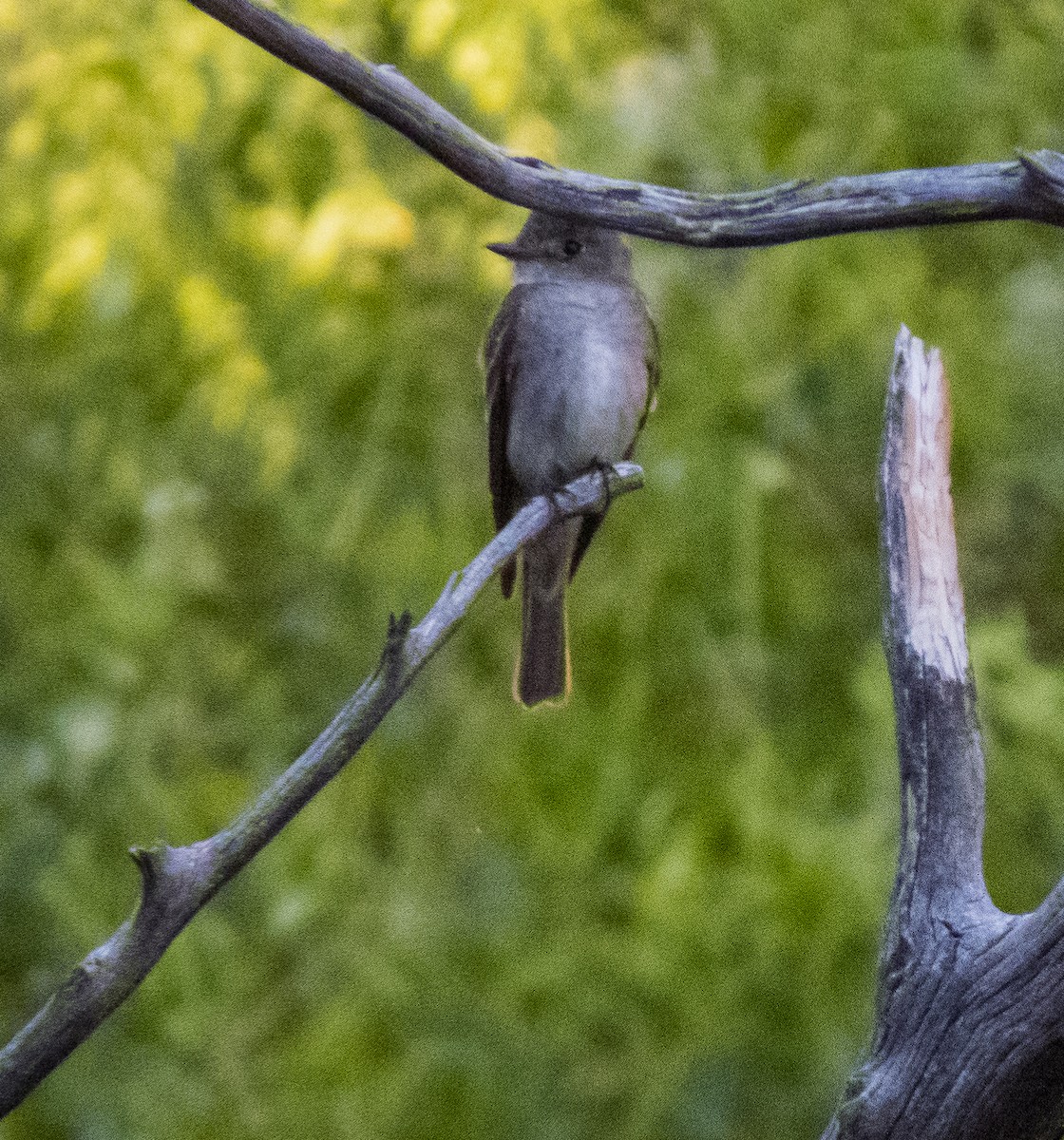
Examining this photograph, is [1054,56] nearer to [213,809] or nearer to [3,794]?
[213,809]

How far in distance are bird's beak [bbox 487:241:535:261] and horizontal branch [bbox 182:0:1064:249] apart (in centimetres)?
129

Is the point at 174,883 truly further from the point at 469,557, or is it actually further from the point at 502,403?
the point at 469,557

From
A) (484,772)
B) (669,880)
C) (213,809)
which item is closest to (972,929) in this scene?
Result: (669,880)

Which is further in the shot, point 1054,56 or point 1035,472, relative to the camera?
point 1035,472

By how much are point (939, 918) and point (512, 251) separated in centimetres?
163

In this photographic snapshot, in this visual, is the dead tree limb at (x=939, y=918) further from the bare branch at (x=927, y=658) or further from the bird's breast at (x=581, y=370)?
the bird's breast at (x=581, y=370)

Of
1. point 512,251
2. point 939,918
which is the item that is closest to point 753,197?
point 939,918

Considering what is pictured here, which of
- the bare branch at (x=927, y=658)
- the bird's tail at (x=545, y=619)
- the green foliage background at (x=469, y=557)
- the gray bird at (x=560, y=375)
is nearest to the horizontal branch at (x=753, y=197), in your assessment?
the bare branch at (x=927, y=658)

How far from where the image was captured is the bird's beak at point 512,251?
2892 millimetres

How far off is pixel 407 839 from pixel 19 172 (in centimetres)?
216

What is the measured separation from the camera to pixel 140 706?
4.68 metres

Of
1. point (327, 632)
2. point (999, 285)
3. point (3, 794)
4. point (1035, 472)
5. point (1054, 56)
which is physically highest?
point (1054, 56)

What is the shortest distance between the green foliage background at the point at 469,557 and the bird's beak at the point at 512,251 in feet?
3.50

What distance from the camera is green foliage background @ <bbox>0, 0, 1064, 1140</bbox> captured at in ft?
13.3
